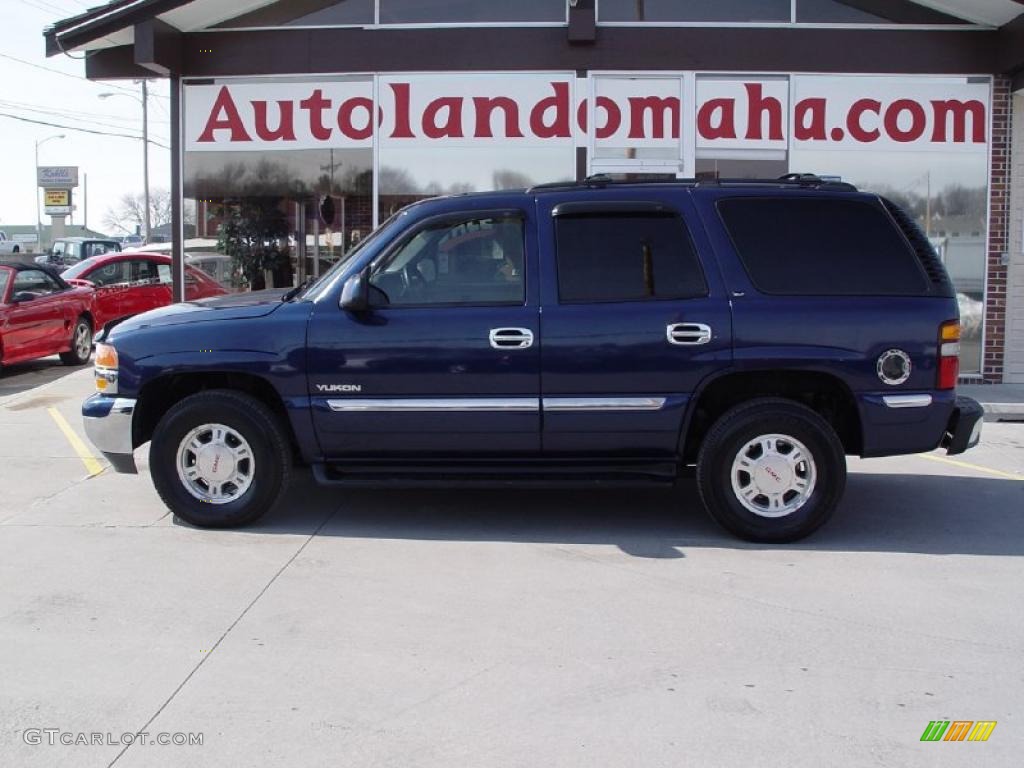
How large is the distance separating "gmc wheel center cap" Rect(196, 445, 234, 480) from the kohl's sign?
278 inches

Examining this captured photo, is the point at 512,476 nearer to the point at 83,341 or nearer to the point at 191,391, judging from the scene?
the point at 191,391

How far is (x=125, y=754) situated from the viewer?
141 inches

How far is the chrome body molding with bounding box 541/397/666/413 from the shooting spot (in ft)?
19.6

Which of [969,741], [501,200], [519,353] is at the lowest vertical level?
[969,741]

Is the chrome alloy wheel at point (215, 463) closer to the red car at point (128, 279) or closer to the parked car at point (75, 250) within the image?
the red car at point (128, 279)

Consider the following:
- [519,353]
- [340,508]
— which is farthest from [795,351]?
[340,508]

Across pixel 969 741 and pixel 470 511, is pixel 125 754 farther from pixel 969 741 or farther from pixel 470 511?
pixel 470 511

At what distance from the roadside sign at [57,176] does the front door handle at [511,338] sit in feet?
249

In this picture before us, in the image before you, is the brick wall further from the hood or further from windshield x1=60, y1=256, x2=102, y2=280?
windshield x1=60, y1=256, x2=102, y2=280

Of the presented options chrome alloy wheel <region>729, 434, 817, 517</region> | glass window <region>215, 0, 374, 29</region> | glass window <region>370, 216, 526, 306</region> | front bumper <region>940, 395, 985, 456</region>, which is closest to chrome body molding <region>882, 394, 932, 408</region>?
front bumper <region>940, 395, 985, 456</region>

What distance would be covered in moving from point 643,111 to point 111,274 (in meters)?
9.16

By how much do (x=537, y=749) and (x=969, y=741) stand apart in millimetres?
1529

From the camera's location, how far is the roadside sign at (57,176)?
74.3m

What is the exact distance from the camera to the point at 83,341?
49.1ft
